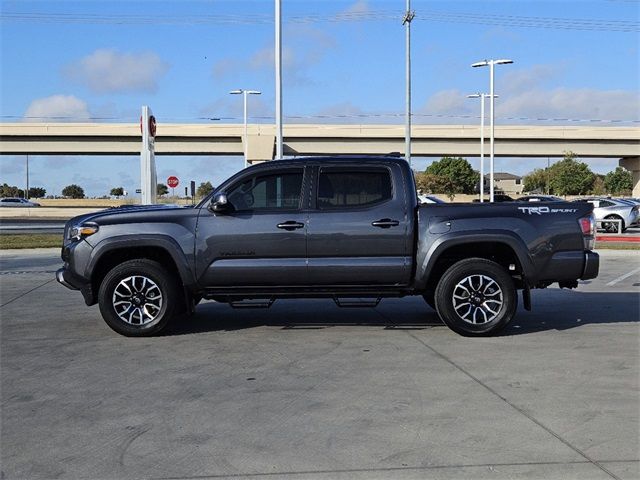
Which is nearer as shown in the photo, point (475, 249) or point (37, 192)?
point (475, 249)

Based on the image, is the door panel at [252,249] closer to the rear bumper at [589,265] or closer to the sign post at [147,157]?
the rear bumper at [589,265]

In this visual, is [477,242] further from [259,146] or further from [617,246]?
[259,146]

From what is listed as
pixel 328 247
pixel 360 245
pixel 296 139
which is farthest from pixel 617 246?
pixel 296 139

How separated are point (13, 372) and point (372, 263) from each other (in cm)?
387

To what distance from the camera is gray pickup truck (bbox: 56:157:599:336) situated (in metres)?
8.21

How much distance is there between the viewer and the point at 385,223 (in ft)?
26.9

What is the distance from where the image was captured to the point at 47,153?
69250 mm

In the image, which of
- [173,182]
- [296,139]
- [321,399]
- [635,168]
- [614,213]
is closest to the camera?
[321,399]

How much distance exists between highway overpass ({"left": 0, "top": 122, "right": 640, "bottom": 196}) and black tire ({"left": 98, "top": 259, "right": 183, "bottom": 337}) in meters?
57.3

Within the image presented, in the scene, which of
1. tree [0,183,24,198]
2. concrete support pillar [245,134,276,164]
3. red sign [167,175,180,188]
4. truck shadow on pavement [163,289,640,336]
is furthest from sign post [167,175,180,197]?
tree [0,183,24,198]

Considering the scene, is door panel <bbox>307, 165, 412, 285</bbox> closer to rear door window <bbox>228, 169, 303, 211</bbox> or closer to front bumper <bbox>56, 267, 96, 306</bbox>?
rear door window <bbox>228, 169, 303, 211</bbox>

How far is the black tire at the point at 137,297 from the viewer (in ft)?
27.3

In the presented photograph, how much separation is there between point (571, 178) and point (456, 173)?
66.1 feet

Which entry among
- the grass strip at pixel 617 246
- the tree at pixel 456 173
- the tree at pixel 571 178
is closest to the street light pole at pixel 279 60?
the grass strip at pixel 617 246
